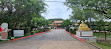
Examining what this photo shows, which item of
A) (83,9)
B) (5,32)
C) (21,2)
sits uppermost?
(21,2)

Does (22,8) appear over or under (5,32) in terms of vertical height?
over

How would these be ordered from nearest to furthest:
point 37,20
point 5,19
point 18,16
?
point 5,19 < point 18,16 < point 37,20

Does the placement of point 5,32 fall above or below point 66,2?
below

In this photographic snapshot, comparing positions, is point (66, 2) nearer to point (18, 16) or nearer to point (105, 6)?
point (105, 6)

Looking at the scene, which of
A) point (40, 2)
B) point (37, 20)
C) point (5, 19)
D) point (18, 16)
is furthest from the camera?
point (37, 20)

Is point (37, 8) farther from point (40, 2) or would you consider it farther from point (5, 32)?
point (5, 32)

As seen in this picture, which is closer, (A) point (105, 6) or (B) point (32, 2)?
(A) point (105, 6)

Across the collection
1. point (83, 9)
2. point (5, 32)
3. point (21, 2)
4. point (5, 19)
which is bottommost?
point (5, 32)

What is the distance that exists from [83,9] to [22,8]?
8.94 metres

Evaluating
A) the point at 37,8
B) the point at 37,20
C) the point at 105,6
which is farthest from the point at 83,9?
the point at 37,20

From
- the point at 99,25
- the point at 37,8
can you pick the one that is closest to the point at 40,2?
the point at 37,8

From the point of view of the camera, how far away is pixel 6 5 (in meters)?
15.5

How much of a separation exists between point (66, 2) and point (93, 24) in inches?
868

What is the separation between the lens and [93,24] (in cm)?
3669
